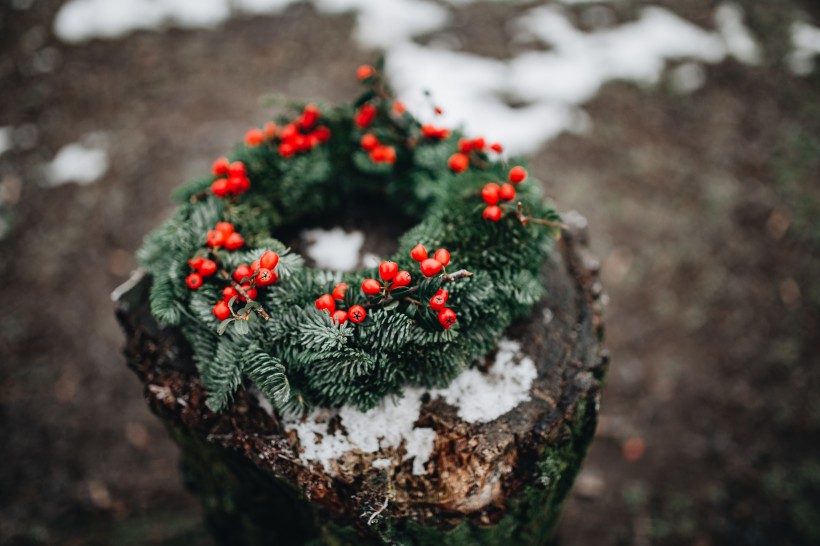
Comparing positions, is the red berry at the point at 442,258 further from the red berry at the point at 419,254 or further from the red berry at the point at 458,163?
the red berry at the point at 458,163

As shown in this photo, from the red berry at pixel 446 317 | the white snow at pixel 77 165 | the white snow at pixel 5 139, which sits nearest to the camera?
the red berry at pixel 446 317

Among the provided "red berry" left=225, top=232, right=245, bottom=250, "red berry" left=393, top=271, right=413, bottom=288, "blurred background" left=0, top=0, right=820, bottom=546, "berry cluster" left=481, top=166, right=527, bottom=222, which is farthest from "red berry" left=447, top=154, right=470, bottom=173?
"blurred background" left=0, top=0, right=820, bottom=546

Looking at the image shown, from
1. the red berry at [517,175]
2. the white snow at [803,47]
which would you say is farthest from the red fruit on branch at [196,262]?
the white snow at [803,47]

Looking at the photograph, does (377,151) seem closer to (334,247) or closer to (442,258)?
(334,247)

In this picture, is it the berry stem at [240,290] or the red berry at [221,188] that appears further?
the red berry at [221,188]

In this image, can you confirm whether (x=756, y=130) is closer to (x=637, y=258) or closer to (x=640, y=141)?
(x=640, y=141)

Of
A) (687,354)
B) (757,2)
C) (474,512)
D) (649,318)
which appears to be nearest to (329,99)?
(649,318)

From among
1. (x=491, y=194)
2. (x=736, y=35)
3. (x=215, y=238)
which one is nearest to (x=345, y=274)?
(x=215, y=238)
